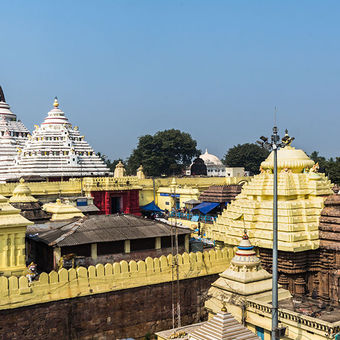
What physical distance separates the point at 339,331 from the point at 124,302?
7.27 m

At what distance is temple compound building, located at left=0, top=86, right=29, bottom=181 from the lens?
181 ft

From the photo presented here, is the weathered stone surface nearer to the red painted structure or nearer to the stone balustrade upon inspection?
the stone balustrade

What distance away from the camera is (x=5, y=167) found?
54594 millimetres

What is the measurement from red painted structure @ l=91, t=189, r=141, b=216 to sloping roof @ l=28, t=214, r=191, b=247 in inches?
862

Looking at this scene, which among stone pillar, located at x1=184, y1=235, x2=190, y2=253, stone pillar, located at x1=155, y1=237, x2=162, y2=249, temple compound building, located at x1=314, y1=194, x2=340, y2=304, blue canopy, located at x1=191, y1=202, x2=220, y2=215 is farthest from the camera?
blue canopy, located at x1=191, y1=202, x2=220, y2=215

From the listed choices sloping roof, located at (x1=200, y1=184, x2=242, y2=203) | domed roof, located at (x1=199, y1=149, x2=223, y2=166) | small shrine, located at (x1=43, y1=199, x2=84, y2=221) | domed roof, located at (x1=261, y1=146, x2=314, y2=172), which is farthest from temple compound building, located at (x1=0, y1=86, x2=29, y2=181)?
domed roof, located at (x1=199, y1=149, x2=223, y2=166)

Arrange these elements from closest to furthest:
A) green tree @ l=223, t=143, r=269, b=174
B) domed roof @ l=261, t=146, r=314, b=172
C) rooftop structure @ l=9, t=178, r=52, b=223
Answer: domed roof @ l=261, t=146, r=314, b=172, rooftop structure @ l=9, t=178, r=52, b=223, green tree @ l=223, t=143, r=269, b=174

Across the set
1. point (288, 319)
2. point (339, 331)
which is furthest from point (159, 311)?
point (339, 331)

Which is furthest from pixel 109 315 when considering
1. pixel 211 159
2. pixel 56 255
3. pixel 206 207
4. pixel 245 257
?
pixel 211 159

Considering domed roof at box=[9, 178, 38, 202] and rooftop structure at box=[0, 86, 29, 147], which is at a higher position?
rooftop structure at box=[0, 86, 29, 147]

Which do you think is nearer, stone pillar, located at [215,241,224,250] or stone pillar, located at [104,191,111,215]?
stone pillar, located at [215,241,224,250]

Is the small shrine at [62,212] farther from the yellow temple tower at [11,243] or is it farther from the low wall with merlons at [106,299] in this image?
the low wall with merlons at [106,299]

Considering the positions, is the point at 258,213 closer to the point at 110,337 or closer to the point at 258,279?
the point at 258,279

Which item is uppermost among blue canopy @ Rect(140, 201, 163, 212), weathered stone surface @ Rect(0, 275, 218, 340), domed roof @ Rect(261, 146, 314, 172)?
domed roof @ Rect(261, 146, 314, 172)
